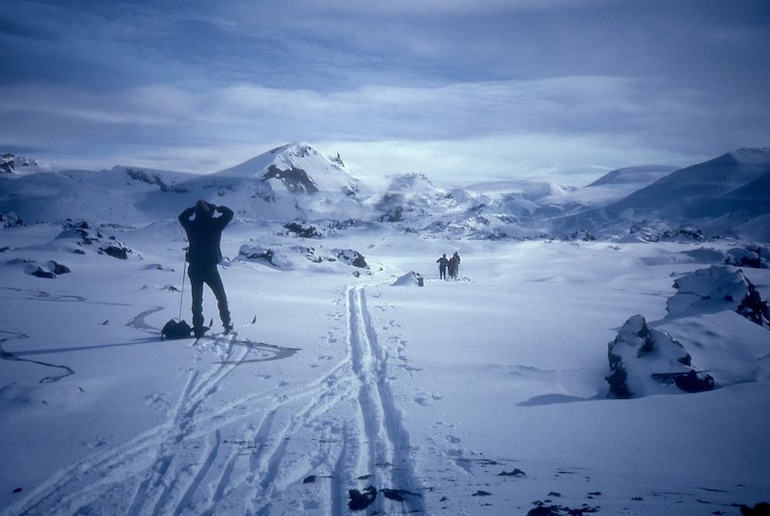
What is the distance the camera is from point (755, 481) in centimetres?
323

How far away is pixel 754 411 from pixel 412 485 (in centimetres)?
376

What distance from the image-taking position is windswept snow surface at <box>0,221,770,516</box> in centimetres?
316

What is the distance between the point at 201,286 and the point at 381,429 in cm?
510

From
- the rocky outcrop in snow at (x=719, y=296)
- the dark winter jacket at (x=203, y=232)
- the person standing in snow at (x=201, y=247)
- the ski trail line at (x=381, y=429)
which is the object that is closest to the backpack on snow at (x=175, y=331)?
the person standing in snow at (x=201, y=247)

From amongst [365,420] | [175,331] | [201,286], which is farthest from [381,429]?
[175,331]

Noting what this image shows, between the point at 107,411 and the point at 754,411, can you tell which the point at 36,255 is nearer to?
the point at 107,411

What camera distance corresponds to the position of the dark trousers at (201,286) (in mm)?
7836

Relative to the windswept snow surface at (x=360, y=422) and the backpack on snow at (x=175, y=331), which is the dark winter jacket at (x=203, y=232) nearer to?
the backpack on snow at (x=175, y=331)

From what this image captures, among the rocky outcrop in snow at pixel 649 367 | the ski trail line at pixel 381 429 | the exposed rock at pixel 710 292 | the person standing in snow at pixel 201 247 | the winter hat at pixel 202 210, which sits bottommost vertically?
the ski trail line at pixel 381 429

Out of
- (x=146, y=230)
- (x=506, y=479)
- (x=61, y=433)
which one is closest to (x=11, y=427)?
(x=61, y=433)

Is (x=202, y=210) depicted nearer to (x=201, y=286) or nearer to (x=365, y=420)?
(x=201, y=286)

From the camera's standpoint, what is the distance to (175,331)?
7812 mm

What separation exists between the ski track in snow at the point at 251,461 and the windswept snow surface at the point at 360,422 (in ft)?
0.06

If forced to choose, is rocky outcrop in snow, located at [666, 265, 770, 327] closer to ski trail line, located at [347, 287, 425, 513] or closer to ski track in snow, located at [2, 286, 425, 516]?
ski trail line, located at [347, 287, 425, 513]
